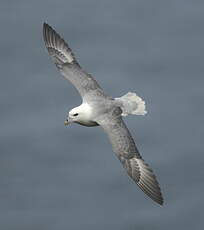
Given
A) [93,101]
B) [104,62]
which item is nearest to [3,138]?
[104,62]

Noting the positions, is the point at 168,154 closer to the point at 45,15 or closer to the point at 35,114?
the point at 35,114

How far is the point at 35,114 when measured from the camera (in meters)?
23.1

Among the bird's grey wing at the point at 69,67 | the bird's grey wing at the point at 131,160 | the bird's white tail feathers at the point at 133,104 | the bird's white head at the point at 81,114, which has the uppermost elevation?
the bird's grey wing at the point at 69,67

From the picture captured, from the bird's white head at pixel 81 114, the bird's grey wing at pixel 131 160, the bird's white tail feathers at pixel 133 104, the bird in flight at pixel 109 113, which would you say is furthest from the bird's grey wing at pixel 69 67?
the bird's grey wing at pixel 131 160

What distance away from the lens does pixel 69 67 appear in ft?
63.1

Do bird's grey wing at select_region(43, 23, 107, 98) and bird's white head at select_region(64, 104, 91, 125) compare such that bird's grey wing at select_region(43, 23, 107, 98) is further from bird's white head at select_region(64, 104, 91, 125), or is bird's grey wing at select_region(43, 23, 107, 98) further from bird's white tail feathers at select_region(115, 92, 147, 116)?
bird's white head at select_region(64, 104, 91, 125)

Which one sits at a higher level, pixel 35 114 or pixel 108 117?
pixel 35 114

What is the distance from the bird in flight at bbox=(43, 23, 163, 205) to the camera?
58.1 ft

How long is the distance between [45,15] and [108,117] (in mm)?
7805

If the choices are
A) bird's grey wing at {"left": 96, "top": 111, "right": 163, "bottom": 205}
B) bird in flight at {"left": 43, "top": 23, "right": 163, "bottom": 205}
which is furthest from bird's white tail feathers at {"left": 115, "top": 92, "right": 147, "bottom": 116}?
bird's grey wing at {"left": 96, "top": 111, "right": 163, "bottom": 205}

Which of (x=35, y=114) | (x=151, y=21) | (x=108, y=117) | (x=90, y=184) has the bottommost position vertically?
(x=108, y=117)

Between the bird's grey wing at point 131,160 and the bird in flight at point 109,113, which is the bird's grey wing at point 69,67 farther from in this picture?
the bird's grey wing at point 131,160

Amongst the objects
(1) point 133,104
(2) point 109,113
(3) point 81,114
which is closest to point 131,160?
(2) point 109,113

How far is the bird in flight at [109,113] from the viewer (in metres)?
17.7
